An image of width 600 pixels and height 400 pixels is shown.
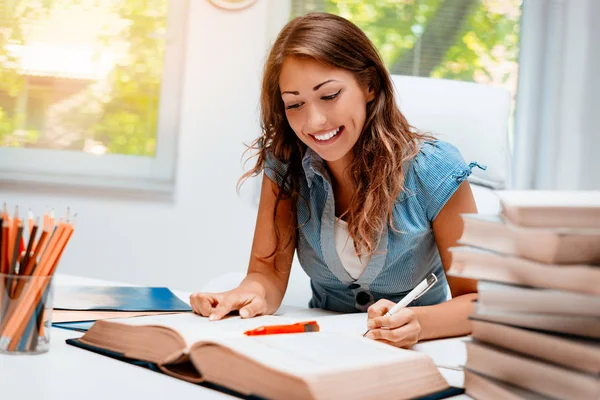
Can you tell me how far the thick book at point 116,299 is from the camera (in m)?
1.06

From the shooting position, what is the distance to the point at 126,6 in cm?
252

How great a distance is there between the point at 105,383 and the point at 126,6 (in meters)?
2.11

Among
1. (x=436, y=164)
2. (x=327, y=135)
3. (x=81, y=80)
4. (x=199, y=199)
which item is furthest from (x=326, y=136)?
(x=81, y=80)

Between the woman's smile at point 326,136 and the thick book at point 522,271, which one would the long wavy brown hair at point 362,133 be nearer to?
the woman's smile at point 326,136

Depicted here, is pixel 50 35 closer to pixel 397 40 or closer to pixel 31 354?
pixel 397 40

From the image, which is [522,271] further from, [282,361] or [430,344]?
[430,344]

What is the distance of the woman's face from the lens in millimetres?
1184

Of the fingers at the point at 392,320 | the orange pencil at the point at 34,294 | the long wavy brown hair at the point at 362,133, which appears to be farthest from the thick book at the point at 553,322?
the long wavy brown hair at the point at 362,133

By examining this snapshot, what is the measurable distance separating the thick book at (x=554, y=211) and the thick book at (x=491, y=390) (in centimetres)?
14

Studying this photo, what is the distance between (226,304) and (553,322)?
0.53 m

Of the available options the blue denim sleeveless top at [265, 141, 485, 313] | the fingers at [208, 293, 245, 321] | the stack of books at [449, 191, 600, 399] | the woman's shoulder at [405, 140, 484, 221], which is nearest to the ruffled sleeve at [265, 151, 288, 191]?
the blue denim sleeveless top at [265, 141, 485, 313]

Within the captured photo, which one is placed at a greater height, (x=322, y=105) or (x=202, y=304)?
(x=322, y=105)

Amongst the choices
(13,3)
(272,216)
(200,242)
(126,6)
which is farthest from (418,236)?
(13,3)

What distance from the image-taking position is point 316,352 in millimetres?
640
